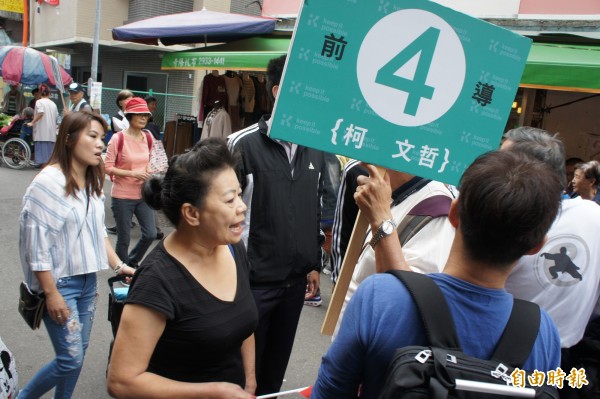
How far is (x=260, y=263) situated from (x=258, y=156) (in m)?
0.56

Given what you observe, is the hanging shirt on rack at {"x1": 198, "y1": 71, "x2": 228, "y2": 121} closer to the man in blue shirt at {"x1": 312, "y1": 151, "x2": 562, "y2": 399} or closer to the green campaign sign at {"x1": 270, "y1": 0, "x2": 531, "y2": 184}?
the green campaign sign at {"x1": 270, "y1": 0, "x2": 531, "y2": 184}

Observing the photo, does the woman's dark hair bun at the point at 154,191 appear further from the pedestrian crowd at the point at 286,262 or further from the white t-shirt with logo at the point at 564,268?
the white t-shirt with logo at the point at 564,268

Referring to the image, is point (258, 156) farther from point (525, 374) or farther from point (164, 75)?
point (164, 75)

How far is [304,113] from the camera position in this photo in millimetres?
1703

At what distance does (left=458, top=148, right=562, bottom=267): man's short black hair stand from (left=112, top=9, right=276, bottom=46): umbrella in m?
7.15

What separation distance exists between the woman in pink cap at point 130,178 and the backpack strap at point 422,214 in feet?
12.9

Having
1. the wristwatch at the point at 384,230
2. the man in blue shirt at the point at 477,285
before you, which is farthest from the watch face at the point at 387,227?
the man in blue shirt at the point at 477,285

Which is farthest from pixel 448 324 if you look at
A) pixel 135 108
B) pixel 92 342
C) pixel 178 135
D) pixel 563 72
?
pixel 178 135

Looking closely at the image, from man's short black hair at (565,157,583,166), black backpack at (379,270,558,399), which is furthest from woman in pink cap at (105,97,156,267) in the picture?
man's short black hair at (565,157,583,166)

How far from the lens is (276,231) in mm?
2799

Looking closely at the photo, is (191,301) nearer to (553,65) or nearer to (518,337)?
(518,337)

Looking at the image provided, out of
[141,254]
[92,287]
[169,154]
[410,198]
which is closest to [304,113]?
[410,198]

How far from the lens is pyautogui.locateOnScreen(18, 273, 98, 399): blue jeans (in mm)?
2725

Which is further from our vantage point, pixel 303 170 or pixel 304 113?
pixel 303 170
